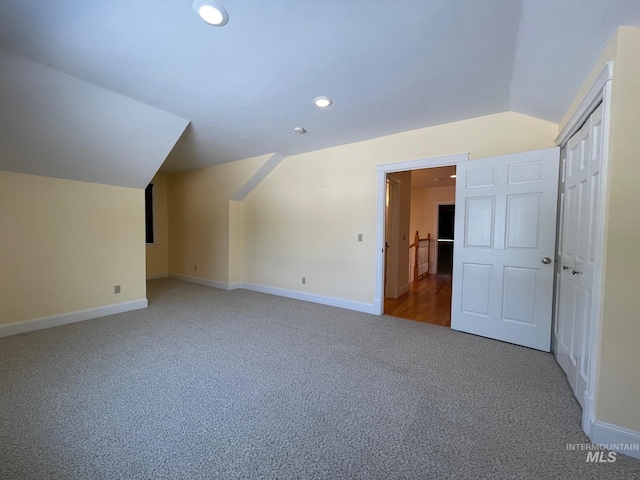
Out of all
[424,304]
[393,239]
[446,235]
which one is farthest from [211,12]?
[446,235]

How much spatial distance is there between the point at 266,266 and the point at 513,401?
13.6 feet

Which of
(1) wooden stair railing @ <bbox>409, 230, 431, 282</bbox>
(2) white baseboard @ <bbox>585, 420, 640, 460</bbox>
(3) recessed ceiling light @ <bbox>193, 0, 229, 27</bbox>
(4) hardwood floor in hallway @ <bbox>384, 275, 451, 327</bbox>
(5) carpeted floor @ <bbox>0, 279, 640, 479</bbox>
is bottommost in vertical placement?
(4) hardwood floor in hallway @ <bbox>384, 275, 451, 327</bbox>

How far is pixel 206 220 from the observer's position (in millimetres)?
5828

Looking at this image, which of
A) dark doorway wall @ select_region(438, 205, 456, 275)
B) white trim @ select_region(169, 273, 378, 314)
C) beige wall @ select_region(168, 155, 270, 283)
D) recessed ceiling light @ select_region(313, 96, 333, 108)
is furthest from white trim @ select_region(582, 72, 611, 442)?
dark doorway wall @ select_region(438, 205, 456, 275)

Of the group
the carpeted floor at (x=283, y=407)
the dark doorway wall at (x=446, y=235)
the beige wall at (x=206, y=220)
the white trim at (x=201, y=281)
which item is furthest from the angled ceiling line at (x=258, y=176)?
the dark doorway wall at (x=446, y=235)

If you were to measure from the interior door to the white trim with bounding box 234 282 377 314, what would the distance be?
1210mm

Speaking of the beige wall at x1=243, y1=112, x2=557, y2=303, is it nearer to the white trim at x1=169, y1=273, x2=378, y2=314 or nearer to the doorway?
the white trim at x1=169, y1=273, x2=378, y2=314

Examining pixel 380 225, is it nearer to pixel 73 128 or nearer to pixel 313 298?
pixel 313 298

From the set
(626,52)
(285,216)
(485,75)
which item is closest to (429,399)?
(626,52)

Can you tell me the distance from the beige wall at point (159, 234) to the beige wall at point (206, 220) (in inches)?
4.8

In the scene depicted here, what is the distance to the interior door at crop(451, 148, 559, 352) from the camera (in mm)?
2660

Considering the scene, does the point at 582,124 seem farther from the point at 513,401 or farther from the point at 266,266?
the point at 266,266

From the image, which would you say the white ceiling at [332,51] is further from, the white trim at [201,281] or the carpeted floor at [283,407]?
the white trim at [201,281]

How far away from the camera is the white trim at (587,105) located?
5.07 ft
